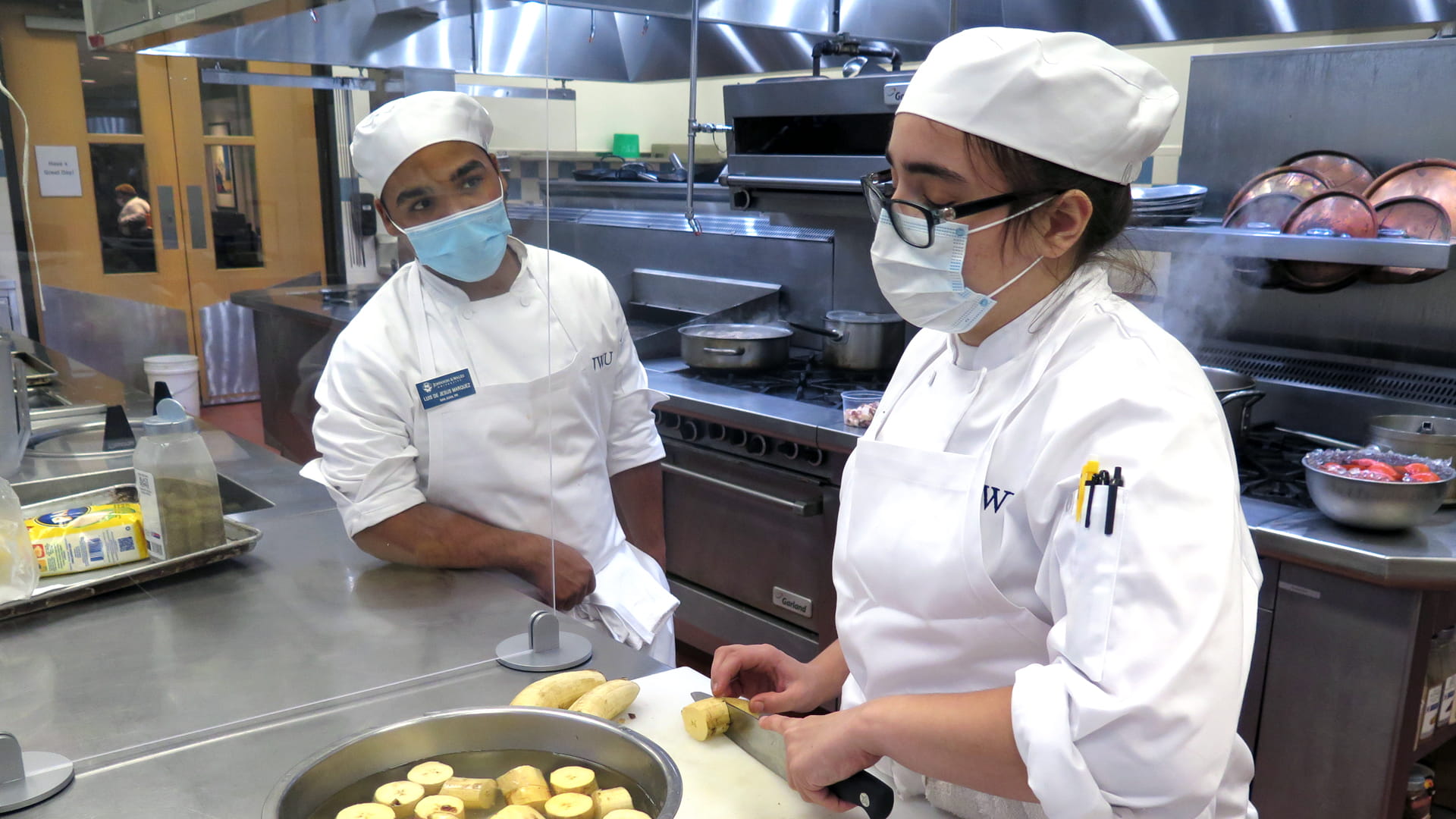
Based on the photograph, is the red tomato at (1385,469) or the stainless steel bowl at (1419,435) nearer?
the red tomato at (1385,469)

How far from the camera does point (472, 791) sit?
3.24 ft

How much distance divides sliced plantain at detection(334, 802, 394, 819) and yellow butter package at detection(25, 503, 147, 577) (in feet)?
2.35

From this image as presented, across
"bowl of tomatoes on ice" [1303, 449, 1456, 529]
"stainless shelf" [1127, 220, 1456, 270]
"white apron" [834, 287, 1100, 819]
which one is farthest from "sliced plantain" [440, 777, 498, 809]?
"bowl of tomatoes on ice" [1303, 449, 1456, 529]

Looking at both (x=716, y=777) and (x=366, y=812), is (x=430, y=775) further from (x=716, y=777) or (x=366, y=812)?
(x=716, y=777)

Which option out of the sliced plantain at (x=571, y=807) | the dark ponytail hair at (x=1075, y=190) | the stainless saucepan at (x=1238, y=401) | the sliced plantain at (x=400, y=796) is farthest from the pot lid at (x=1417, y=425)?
the sliced plantain at (x=400, y=796)

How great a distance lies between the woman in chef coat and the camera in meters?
0.82

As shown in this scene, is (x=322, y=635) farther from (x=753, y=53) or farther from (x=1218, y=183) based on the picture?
(x=753, y=53)

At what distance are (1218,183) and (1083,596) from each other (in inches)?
83.6

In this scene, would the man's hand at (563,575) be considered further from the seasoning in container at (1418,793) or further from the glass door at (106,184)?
the seasoning in container at (1418,793)

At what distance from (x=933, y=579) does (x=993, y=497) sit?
0.10m

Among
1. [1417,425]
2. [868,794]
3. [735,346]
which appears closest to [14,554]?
[868,794]

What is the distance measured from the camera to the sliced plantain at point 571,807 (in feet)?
3.11

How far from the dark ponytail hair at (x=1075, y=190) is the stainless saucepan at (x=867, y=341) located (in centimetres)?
192

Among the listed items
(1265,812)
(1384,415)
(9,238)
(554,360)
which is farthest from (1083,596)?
(1384,415)
